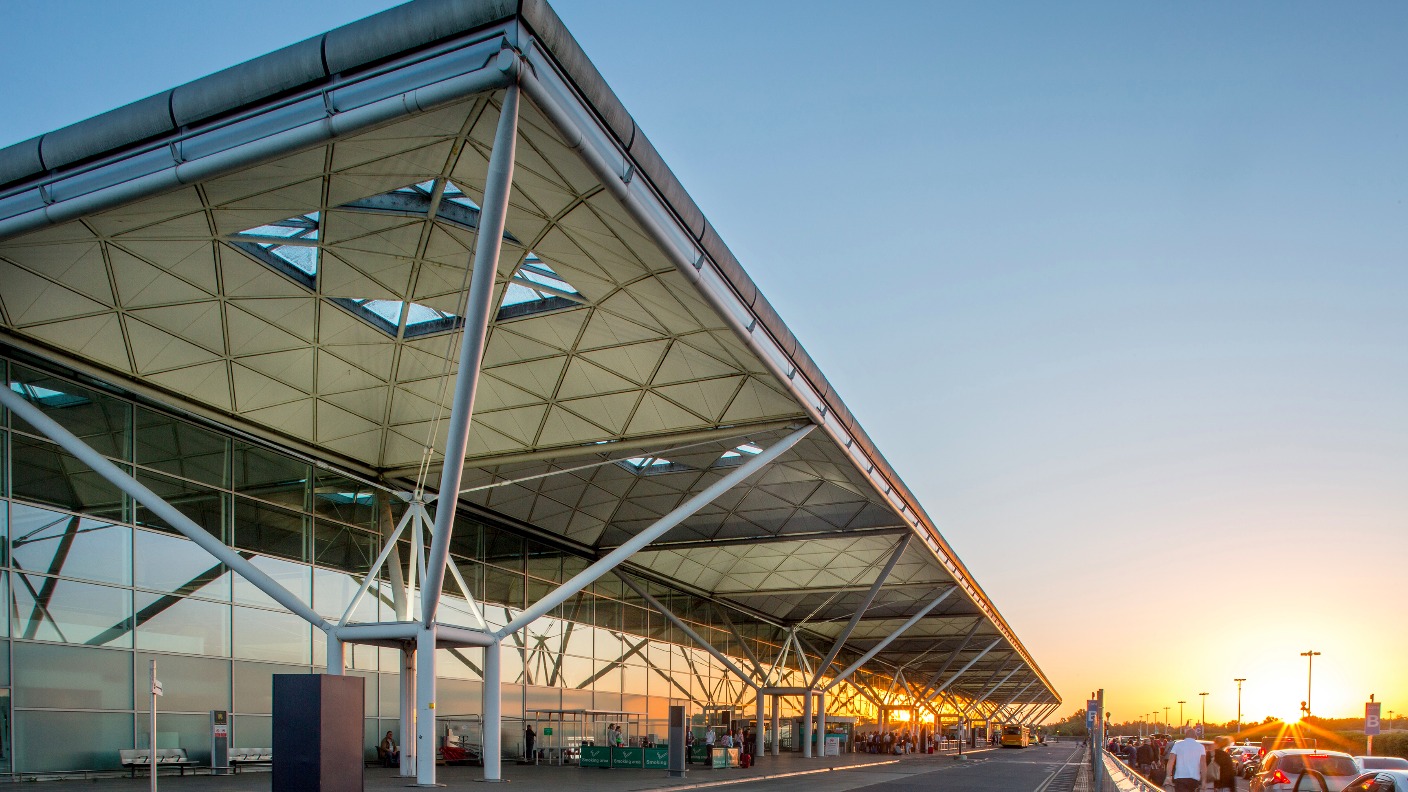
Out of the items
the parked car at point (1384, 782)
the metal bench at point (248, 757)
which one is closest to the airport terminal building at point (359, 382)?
Result: the metal bench at point (248, 757)

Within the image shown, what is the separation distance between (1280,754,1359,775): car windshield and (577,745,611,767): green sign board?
21.4m

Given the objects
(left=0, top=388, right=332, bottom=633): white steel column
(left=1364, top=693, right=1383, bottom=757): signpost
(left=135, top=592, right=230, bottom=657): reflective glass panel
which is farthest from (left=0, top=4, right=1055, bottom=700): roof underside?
(left=1364, top=693, right=1383, bottom=757): signpost

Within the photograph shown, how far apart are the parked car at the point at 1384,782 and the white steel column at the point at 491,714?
17.2m

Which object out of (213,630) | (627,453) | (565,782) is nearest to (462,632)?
(565,782)

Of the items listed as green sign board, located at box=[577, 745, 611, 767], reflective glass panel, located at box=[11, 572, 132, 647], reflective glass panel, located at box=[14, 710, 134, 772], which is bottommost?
green sign board, located at box=[577, 745, 611, 767]

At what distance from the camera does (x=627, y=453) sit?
31.7 metres

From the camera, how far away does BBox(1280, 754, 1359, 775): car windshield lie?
22.6 meters

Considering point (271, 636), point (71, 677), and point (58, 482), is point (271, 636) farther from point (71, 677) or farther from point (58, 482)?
point (58, 482)

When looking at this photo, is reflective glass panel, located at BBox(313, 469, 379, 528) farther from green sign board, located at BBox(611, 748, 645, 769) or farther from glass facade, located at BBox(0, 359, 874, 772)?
green sign board, located at BBox(611, 748, 645, 769)

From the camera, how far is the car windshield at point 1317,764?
22.6 metres

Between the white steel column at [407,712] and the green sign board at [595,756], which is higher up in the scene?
the white steel column at [407,712]

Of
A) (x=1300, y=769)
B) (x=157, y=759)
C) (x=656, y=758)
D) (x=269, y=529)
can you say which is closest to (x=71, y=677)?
(x=157, y=759)

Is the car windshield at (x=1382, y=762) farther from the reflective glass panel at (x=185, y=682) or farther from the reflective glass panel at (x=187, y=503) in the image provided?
the reflective glass panel at (x=187, y=503)

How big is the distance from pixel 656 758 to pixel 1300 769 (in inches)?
779
